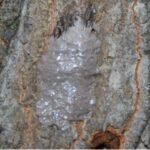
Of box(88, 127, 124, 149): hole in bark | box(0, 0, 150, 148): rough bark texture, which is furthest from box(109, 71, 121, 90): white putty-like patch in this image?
box(88, 127, 124, 149): hole in bark

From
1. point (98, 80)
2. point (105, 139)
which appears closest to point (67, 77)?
point (98, 80)

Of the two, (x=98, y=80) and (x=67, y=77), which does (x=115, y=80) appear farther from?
(x=67, y=77)

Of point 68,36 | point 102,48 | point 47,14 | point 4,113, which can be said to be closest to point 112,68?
point 102,48

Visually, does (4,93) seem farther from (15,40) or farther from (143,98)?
(143,98)

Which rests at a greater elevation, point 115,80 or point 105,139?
point 115,80

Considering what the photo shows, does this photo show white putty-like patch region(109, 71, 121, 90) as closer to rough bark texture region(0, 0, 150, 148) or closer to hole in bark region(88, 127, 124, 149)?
rough bark texture region(0, 0, 150, 148)
